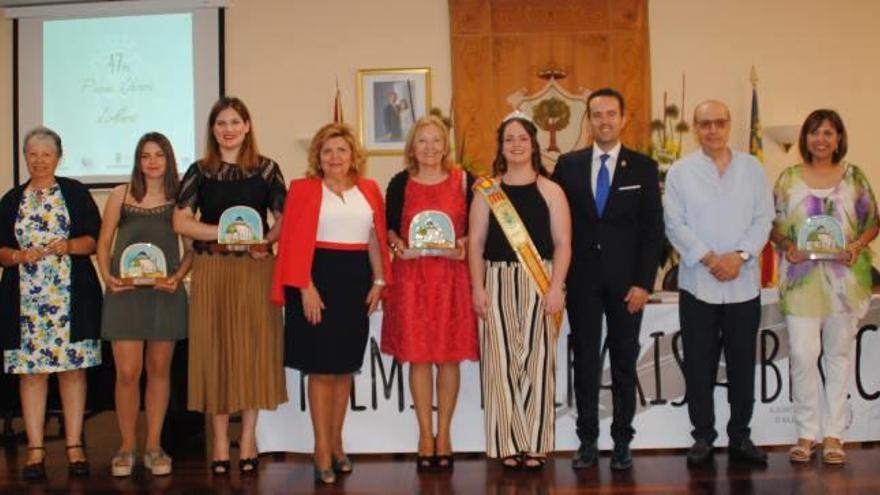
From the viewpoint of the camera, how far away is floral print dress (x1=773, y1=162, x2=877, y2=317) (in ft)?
12.2

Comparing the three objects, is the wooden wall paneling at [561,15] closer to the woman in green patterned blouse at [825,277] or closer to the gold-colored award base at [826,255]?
the woman in green patterned blouse at [825,277]

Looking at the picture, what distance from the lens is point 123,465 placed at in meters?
3.76

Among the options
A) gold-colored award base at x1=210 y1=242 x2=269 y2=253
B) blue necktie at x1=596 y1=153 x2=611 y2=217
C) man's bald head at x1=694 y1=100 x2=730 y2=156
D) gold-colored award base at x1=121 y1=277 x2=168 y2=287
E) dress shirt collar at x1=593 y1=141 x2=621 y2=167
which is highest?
man's bald head at x1=694 y1=100 x2=730 y2=156

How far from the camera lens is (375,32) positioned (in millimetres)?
6828

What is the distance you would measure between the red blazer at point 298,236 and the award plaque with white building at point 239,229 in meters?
0.11

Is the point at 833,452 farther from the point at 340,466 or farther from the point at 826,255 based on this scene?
the point at 340,466

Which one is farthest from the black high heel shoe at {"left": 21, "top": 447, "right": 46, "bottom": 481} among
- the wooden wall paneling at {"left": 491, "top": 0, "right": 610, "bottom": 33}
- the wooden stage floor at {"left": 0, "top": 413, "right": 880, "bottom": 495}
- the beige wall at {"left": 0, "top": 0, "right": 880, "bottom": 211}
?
the wooden wall paneling at {"left": 491, "top": 0, "right": 610, "bottom": 33}

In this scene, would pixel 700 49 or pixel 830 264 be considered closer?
pixel 830 264

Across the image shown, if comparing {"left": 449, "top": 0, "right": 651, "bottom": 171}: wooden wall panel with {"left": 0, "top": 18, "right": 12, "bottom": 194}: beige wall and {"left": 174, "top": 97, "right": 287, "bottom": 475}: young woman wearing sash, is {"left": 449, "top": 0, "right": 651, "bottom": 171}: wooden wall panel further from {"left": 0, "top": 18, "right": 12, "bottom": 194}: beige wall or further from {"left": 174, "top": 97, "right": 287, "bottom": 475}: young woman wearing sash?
{"left": 0, "top": 18, "right": 12, "bottom": 194}: beige wall

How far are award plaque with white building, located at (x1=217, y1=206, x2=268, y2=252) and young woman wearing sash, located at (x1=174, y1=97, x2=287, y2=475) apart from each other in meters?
0.05

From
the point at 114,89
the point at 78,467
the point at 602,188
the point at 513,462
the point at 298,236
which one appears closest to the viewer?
the point at 298,236

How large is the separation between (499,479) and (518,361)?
489 millimetres

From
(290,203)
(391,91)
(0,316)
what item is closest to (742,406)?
(290,203)

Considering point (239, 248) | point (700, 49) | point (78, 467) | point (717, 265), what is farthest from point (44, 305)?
point (700, 49)
